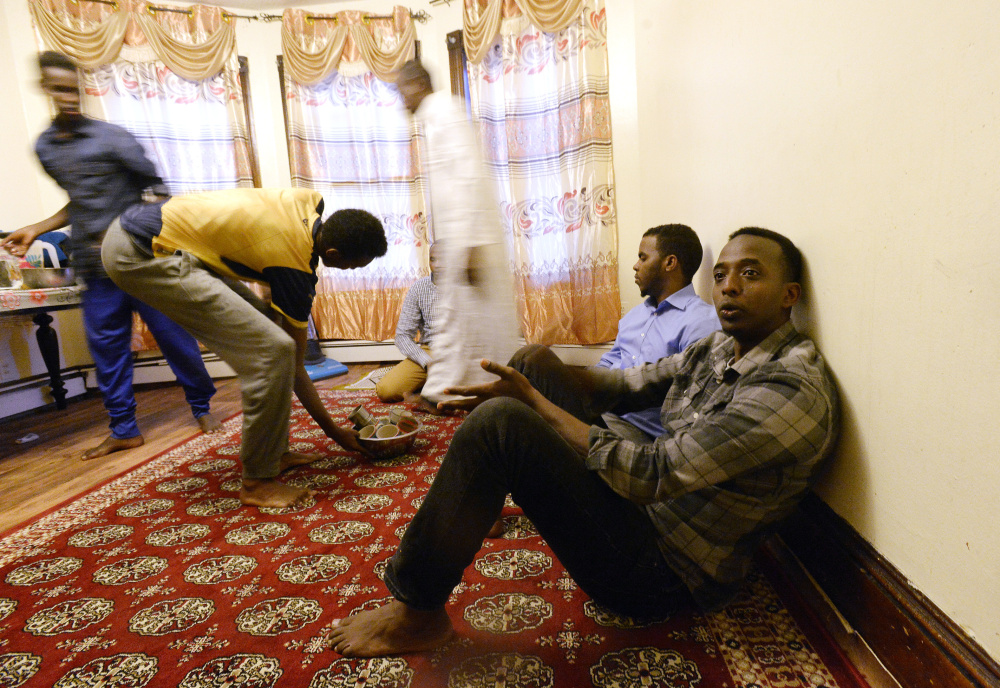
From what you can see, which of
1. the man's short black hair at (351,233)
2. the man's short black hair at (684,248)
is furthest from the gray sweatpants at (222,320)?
the man's short black hair at (684,248)

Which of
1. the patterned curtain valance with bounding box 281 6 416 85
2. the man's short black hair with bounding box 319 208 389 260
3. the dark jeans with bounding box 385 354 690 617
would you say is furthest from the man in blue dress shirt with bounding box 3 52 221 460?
the dark jeans with bounding box 385 354 690 617

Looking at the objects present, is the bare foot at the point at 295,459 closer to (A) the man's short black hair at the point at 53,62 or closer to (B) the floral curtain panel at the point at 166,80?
(A) the man's short black hair at the point at 53,62

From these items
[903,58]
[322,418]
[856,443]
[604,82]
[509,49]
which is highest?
[509,49]

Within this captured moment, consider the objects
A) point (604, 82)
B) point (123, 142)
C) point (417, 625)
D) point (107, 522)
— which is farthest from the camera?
point (604, 82)

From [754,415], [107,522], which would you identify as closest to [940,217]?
[754,415]

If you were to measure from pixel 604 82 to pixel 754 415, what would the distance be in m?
2.99

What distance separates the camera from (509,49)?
131 inches

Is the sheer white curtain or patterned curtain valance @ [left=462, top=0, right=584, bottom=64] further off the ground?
patterned curtain valance @ [left=462, top=0, right=584, bottom=64]

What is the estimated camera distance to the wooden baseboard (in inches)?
26.5

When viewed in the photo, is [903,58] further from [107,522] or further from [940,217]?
[107,522]

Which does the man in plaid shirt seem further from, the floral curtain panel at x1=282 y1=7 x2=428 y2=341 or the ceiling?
the ceiling

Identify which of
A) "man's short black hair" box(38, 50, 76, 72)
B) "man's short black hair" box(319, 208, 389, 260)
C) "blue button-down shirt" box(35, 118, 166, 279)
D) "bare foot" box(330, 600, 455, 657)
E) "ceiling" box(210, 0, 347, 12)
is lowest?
"bare foot" box(330, 600, 455, 657)

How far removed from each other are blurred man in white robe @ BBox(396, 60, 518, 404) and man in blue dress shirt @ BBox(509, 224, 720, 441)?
24 cm

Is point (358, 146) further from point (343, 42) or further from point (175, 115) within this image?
point (175, 115)
